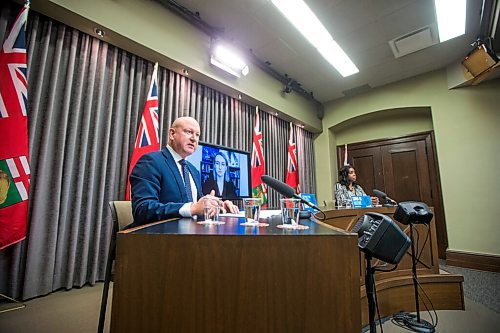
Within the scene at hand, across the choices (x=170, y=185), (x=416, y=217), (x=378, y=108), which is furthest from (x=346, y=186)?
(x=170, y=185)

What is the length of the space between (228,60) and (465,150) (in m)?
3.58

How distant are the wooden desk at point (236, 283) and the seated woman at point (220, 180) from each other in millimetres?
1138

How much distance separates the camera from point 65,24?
1938 millimetres

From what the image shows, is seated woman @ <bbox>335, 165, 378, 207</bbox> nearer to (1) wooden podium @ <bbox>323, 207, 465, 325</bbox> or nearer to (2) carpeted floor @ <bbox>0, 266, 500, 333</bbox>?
(1) wooden podium @ <bbox>323, 207, 465, 325</bbox>

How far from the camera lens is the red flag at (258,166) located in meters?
3.32

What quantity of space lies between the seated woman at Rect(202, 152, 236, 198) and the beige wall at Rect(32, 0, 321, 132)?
1410 mm

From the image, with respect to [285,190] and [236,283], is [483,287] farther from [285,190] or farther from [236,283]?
[236,283]

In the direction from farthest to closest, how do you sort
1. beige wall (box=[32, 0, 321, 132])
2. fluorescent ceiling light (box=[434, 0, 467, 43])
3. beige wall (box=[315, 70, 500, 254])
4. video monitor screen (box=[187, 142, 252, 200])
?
beige wall (box=[315, 70, 500, 254]), fluorescent ceiling light (box=[434, 0, 467, 43]), beige wall (box=[32, 0, 321, 132]), video monitor screen (box=[187, 142, 252, 200])

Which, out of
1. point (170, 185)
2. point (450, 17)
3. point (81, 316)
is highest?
point (450, 17)

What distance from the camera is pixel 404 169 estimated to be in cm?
412

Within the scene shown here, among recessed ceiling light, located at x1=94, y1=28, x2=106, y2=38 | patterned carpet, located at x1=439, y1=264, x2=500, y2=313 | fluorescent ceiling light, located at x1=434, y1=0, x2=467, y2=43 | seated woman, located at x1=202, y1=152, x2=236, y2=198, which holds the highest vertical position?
fluorescent ceiling light, located at x1=434, y1=0, x2=467, y2=43

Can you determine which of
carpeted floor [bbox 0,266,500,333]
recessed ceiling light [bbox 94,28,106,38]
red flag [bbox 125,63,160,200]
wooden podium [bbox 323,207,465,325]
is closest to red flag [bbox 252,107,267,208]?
red flag [bbox 125,63,160,200]

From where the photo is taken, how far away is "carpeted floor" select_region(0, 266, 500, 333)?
1320 millimetres

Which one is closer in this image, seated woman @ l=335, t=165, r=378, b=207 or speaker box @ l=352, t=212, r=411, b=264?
speaker box @ l=352, t=212, r=411, b=264
